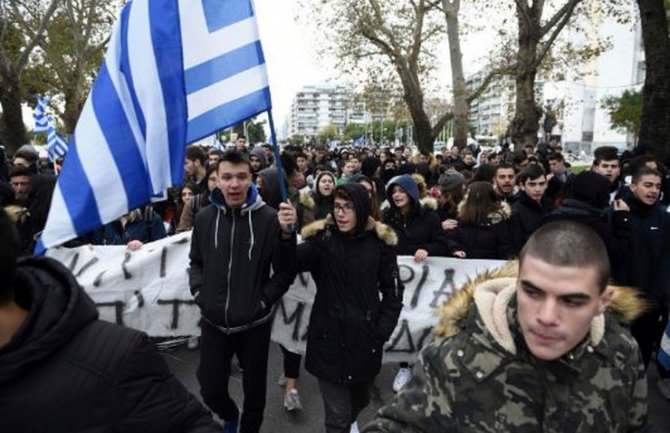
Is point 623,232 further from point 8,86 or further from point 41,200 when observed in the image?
point 8,86

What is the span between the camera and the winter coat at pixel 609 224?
12.5 feet

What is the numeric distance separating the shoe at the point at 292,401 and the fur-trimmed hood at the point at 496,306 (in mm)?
2531

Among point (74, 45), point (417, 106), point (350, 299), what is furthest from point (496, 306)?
point (74, 45)

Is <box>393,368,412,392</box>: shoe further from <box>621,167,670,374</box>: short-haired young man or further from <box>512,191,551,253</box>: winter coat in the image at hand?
<box>621,167,670,374</box>: short-haired young man

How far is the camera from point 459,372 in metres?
1.66

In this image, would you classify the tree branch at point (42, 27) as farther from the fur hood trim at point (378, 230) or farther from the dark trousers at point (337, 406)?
the dark trousers at point (337, 406)

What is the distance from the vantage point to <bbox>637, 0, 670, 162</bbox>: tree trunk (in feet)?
30.8

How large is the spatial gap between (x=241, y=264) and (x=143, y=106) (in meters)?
1.05

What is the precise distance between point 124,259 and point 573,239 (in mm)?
3945

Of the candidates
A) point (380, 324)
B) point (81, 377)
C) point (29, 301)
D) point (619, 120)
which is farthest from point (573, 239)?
point (619, 120)

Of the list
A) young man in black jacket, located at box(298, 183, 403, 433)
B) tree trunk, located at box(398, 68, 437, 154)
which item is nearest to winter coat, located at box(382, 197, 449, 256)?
young man in black jacket, located at box(298, 183, 403, 433)

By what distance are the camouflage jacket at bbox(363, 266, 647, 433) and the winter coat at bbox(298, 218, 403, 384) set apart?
1417 mm

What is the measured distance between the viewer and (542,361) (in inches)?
63.0

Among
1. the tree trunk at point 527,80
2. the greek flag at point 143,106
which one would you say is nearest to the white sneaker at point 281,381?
the greek flag at point 143,106
